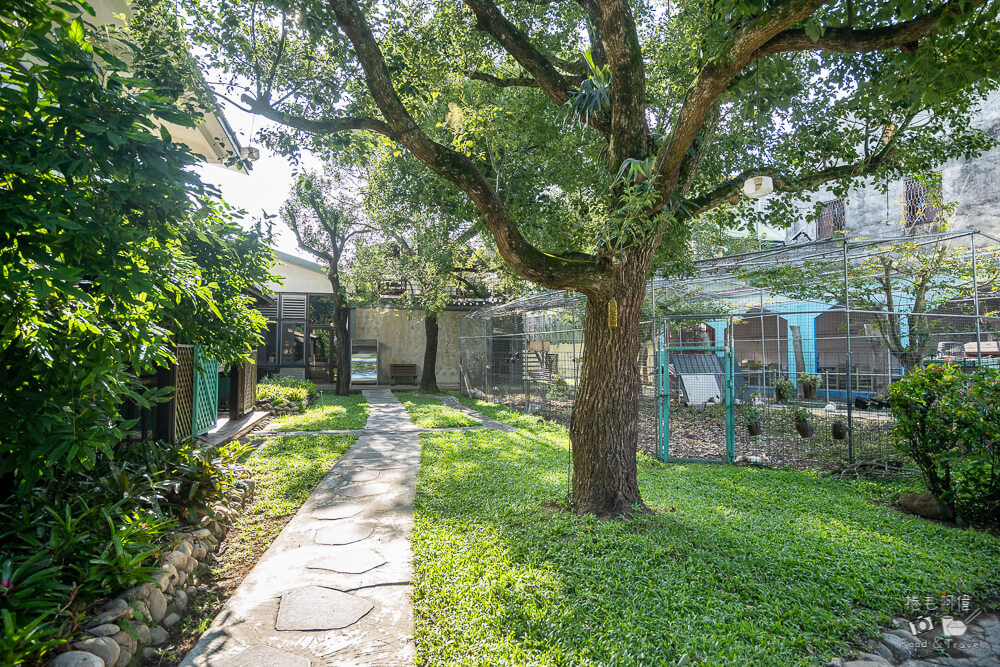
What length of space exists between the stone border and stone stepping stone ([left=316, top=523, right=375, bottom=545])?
0.86 metres

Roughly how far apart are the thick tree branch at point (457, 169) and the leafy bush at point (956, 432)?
12.1 feet

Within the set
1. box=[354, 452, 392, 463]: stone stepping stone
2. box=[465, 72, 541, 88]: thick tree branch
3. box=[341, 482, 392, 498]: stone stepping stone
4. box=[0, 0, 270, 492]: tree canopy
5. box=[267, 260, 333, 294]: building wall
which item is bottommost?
box=[341, 482, 392, 498]: stone stepping stone

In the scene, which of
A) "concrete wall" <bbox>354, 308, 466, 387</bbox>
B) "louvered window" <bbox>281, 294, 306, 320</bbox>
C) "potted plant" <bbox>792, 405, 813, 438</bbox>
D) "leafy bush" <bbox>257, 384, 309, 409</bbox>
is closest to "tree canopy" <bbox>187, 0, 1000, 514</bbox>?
"potted plant" <bbox>792, 405, 813, 438</bbox>

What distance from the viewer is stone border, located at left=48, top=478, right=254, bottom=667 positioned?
2.37 meters

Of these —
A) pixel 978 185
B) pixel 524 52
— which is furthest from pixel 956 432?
pixel 978 185

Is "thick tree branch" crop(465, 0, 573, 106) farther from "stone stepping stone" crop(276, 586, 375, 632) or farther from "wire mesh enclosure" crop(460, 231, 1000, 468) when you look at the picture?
"stone stepping stone" crop(276, 586, 375, 632)

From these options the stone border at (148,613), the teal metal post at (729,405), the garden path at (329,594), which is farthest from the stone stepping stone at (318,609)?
the teal metal post at (729,405)

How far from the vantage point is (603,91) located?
14.1 feet

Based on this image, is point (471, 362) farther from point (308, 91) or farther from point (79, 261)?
point (79, 261)

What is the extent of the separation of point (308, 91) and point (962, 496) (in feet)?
28.0

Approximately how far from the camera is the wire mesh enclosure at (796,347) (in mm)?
7711

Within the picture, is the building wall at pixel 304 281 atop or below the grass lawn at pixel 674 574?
atop

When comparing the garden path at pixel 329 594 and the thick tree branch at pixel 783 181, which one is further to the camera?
the thick tree branch at pixel 783 181

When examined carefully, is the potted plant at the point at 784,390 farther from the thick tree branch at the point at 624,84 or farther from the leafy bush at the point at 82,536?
the leafy bush at the point at 82,536
